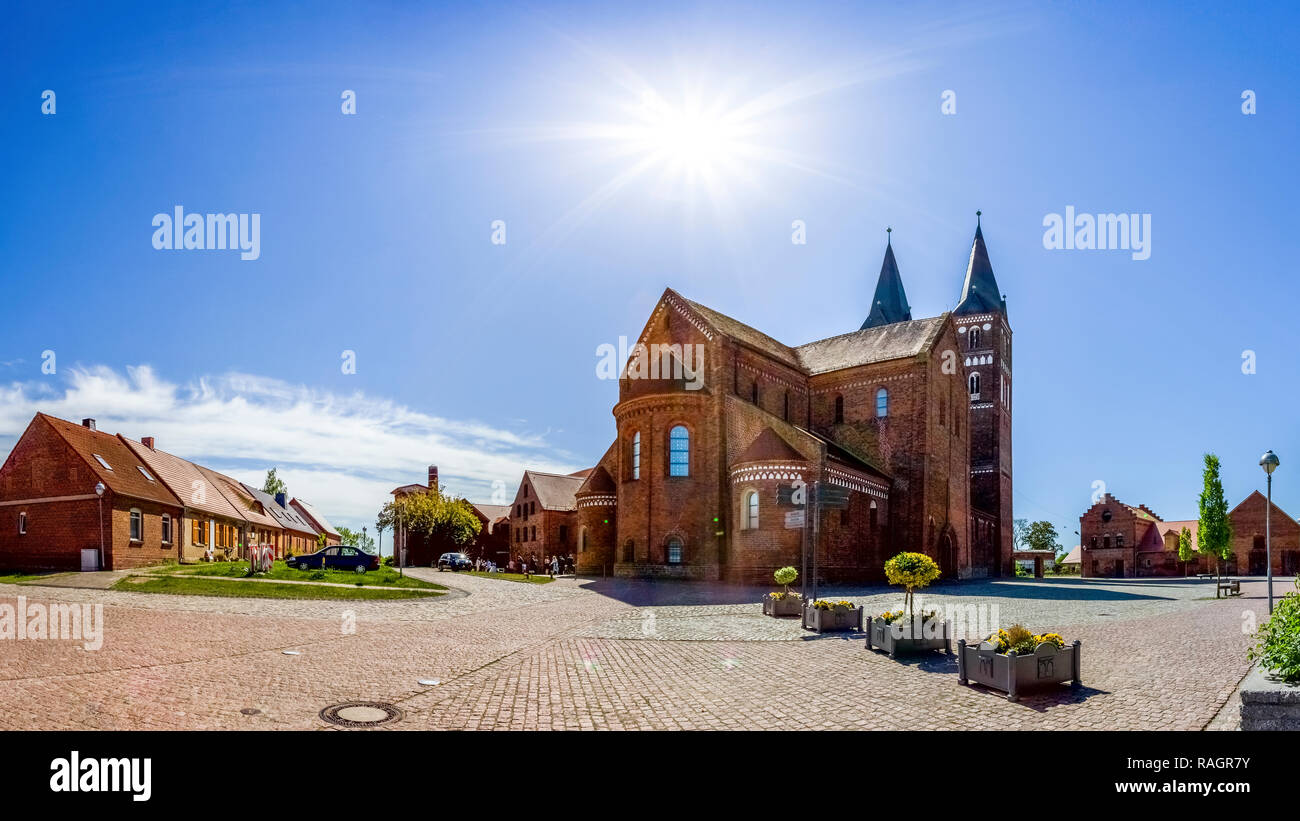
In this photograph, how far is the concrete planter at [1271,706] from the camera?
6.79 metres

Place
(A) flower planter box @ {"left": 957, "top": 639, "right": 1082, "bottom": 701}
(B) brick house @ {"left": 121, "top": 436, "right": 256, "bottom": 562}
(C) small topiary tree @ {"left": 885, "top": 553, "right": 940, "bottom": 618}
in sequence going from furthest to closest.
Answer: (B) brick house @ {"left": 121, "top": 436, "right": 256, "bottom": 562}, (C) small topiary tree @ {"left": 885, "top": 553, "right": 940, "bottom": 618}, (A) flower planter box @ {"left": 957, "top": 639, "right": 1082, "bottom": 701}

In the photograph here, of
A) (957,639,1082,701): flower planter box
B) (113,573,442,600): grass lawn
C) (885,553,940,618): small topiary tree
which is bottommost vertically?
(113,573,442,600): grass lawn

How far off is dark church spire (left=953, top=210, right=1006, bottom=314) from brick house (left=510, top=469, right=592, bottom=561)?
36.2m

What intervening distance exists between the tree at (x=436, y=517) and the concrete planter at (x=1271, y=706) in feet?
202

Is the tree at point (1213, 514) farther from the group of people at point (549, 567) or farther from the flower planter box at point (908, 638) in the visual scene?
the group of people at point (549, 567)

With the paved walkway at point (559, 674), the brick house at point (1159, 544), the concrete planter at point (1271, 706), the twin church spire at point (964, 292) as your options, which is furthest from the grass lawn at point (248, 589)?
the brick house at point (1159, 544)

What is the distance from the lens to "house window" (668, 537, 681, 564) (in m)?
36.7

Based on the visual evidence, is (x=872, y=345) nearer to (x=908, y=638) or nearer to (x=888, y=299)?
(x=888, y=299)

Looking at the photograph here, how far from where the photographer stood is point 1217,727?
7.80 metres

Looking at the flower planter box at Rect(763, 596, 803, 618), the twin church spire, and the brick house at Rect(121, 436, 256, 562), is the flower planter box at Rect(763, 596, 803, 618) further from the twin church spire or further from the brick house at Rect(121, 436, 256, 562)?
the twin church spire

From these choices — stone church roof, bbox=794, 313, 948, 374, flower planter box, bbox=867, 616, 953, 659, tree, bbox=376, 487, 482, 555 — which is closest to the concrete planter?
flower planter box, bbox=867, 616, 953, 659

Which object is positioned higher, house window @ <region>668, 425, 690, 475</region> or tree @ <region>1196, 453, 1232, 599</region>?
house window @ <region>668, 425, 690, 475</region>

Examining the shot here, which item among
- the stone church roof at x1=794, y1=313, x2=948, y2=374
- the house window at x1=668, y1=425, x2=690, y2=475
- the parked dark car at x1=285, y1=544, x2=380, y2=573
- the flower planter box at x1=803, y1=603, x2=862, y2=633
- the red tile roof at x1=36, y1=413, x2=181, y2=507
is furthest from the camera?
the stone church roof at x1=794, y1=313, x2=948, y2=374

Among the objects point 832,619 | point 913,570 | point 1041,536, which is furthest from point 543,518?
point 1041,536
